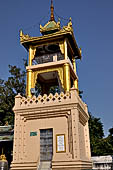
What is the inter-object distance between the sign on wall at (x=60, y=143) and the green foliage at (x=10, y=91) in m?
17.4

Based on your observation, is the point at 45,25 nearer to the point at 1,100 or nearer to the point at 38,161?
the point at 38,161

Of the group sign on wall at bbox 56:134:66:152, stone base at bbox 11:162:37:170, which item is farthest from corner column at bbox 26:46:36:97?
stone base at bbox 11:162:37:170

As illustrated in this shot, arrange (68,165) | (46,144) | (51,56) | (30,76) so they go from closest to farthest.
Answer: (68,165), (46,144), (30,76), (51,56)

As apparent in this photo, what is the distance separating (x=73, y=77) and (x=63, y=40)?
10.4 feet

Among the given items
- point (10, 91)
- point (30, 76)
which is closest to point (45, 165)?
point (30, 76)

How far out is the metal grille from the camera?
40.7 feet

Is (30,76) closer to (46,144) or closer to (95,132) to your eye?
(46,144)

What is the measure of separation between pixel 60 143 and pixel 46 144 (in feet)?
3.07

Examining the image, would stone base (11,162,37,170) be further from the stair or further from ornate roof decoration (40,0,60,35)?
ornate roof decoration (40,0,60,35)

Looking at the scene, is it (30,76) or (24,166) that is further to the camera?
(30,76)

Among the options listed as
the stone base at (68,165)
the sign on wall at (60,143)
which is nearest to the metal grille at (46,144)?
the sign on wall at (60,143)

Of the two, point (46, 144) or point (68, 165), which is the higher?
point (46, 144)

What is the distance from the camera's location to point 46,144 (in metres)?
12.6

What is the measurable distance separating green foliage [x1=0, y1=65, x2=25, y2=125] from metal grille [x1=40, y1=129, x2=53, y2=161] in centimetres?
1661
